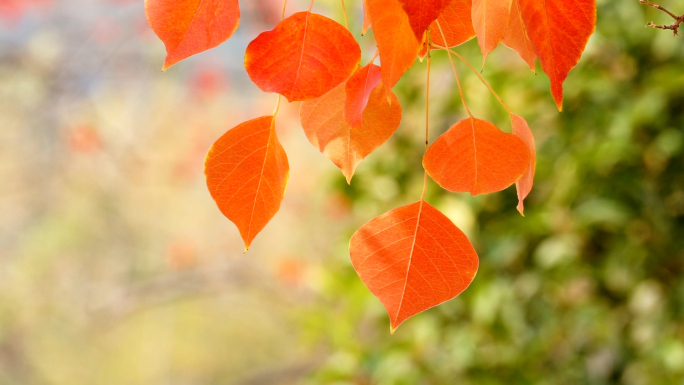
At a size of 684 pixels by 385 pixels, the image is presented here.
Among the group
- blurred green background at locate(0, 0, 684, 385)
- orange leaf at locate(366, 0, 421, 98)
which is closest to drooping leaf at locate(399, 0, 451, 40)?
orange leaf at locate(366, 0, 421, 98)

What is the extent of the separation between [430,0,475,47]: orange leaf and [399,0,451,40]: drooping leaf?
2.2 inches

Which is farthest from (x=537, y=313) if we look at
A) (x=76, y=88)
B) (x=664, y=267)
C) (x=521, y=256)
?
(x=76, y=88)

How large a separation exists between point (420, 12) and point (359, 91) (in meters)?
0.05

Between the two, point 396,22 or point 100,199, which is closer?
point 396,22

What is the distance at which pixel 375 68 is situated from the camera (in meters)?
0.24

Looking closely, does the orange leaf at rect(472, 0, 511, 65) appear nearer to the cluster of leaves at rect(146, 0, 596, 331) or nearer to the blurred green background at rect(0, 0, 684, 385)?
the cluster of leaves at rect(146, 0, 596, 331)

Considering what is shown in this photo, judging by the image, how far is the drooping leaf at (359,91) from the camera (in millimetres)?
227

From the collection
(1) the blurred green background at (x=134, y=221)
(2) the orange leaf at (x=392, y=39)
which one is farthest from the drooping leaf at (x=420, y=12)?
(1) the blurred green background at (x=134, y=221)

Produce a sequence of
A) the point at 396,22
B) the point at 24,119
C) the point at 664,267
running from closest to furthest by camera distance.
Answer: the point at 396,22 → the point at 664,267 → the point at 24,119

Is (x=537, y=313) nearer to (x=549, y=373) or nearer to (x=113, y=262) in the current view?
(x=549, y=373)

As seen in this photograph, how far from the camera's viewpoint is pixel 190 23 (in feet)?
0.76

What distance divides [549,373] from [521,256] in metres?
0.19

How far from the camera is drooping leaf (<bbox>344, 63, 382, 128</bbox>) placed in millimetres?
227

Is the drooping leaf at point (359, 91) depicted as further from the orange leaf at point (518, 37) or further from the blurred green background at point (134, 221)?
the blurred green background at point (134, 221)
